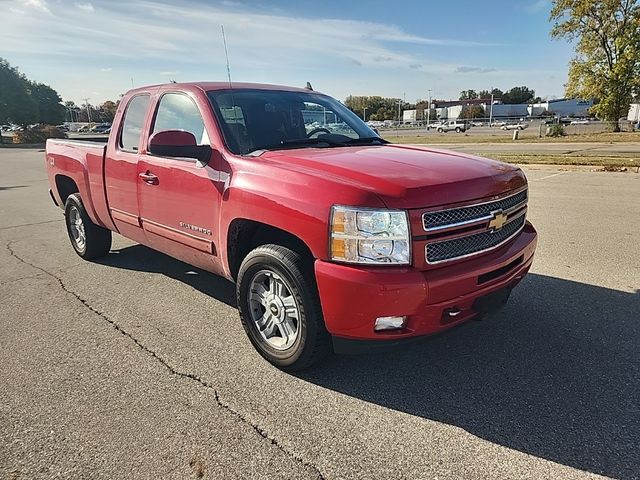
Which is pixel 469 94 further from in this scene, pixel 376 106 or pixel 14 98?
pixel 14 98

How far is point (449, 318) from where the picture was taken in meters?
2.80

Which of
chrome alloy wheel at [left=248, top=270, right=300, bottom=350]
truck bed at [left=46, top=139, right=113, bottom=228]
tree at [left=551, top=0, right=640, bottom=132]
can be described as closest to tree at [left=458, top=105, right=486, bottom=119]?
tree at [left=551, top=0, right=640, bottom=132]

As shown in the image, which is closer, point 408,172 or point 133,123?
point 408,172

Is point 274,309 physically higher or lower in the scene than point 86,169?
lower

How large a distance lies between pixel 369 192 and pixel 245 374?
1519 millimetres

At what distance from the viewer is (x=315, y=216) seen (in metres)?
2.71

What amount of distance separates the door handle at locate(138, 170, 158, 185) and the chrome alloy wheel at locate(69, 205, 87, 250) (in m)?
2.02

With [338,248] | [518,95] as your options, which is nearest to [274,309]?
[338,248]

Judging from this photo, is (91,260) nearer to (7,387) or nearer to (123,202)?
(123,202)

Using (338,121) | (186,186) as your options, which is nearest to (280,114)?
(338,121)

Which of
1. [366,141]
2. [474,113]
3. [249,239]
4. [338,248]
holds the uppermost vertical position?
[474,113]

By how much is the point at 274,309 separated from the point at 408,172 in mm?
1267

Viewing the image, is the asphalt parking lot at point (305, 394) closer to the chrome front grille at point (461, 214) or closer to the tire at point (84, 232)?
the chrome front grille at point (461, 214)

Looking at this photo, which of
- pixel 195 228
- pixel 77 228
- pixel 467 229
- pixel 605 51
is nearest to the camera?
pixel 467 229
